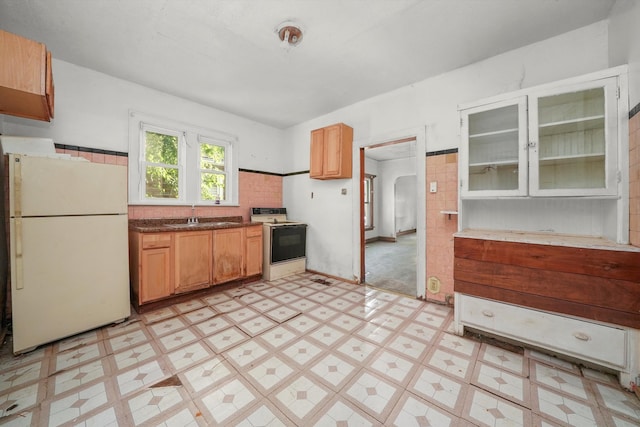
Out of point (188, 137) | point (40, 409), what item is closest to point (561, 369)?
point (40, 409)

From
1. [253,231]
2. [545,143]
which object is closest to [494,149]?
[545,143]

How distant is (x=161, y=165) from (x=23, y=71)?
1.69 m

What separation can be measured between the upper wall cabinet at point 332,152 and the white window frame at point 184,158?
1.43m

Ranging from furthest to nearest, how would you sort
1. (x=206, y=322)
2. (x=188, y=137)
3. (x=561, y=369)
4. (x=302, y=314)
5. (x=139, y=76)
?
(x=188, y=137) → (x=139, y=76) → (x=302, y=314) → (x=206, y=322) → (x=561, y=369)

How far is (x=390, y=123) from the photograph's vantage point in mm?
3443

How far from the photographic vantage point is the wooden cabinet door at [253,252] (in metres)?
3.74

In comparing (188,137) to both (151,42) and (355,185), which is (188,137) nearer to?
(151,42)

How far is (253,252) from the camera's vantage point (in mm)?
3824

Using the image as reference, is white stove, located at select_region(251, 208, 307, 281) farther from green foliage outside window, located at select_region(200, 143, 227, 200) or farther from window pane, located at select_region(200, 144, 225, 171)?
window pane, located at select_region(200, 144, 225, 171)

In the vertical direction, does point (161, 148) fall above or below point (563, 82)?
below

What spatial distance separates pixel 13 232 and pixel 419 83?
14.2 ft

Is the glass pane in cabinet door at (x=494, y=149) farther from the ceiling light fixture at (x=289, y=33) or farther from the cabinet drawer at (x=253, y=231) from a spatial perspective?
the cabinet drawer at (x=253, y=231)

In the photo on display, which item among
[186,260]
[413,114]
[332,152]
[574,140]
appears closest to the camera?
[574,140]

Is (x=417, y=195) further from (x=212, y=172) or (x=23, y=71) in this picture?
(x=23, y=71)
